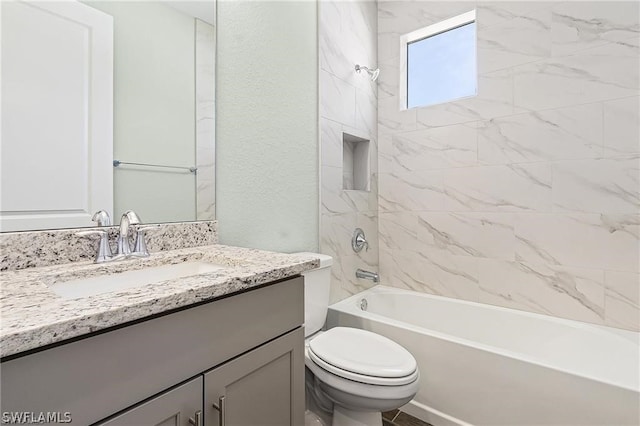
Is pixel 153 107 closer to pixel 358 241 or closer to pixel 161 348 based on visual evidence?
pixel 161 348

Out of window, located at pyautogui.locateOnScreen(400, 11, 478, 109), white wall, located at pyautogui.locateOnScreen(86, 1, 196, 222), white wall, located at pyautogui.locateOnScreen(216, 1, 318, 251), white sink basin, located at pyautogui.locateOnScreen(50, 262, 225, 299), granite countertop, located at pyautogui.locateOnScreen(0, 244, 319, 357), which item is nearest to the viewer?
granite countertop, located at pyautogui.locateOnScreen(0, 244, 319, 357)

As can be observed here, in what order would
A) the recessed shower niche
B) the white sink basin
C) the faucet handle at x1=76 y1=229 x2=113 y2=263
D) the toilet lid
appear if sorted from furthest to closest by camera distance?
the recessed shower niche, the toilet lid, the faucet handle at x1=76 y1=229 x2=113 y2=263, the white sink basin

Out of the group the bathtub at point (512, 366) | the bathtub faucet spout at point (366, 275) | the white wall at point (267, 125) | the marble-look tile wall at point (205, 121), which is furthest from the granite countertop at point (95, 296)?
the bathtub faucet spout at point (366, 275)

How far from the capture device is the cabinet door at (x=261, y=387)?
2.45 feet

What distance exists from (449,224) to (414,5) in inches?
64.0

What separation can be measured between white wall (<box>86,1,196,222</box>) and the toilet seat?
83cm

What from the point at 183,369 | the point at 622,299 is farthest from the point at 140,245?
the point at 622,299

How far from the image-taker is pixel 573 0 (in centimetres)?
179

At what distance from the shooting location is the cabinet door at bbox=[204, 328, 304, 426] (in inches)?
29.4

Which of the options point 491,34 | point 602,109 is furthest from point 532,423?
point 491,34

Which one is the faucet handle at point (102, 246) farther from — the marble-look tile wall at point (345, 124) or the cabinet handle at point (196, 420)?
the marble-look tile wall at point (345, 124)

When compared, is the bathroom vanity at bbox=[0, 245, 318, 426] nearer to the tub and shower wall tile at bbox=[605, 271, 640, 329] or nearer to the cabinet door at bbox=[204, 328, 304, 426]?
the cabinet door at bbox=[204, 328, 304, 426]

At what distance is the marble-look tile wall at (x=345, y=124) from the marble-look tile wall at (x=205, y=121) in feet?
2.45

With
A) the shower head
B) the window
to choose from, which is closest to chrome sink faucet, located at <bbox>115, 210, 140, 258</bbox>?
the shower head
